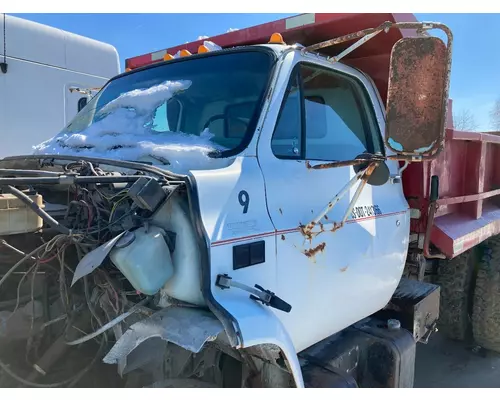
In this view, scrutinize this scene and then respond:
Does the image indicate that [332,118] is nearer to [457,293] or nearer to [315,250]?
[315,250]

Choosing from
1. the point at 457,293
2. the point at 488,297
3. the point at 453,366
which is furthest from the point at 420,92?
the point at 453,366

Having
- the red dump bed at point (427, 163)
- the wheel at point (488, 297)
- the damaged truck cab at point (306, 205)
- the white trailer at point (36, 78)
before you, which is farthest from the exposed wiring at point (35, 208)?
the white trailer at point (36, 78)

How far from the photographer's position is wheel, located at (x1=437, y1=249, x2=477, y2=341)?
443cm

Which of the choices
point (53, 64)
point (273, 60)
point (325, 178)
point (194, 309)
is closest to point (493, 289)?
point (325, 178)

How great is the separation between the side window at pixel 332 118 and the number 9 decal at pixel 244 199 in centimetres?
58

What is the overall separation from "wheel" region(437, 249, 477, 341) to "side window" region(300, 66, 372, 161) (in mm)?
2026

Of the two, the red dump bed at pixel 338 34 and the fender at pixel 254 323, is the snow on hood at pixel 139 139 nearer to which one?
the fender at pixel 254 323

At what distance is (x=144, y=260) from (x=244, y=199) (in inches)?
21.3

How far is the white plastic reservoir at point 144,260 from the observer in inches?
70.9

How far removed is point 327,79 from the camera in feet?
9.40

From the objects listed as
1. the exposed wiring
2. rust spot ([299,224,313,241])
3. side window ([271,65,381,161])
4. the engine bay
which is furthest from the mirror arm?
the exposed wiring

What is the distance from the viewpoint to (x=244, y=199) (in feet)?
6.96

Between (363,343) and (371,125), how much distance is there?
4.48 ft

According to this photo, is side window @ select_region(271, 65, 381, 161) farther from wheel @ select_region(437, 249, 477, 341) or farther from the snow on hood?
wheel @ select_region(437, 249, 477, 341)
